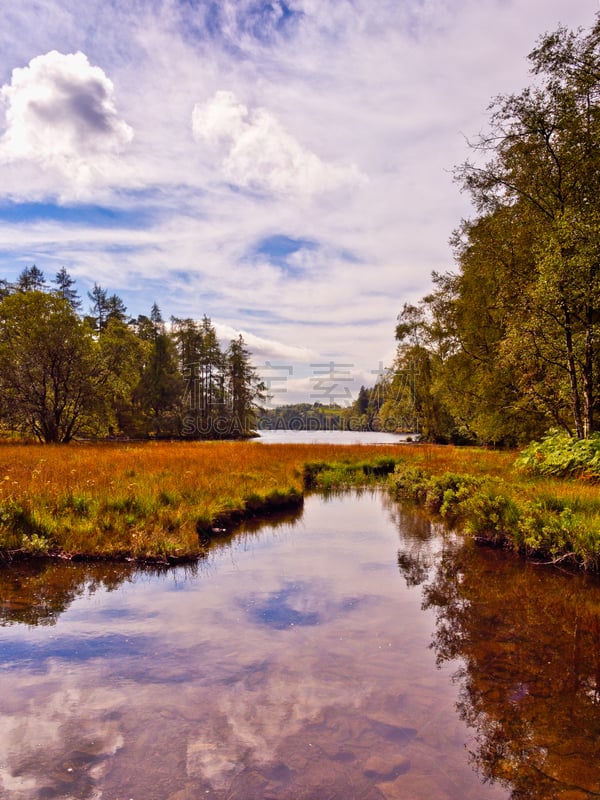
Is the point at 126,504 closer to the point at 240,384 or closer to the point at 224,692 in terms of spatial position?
the point at 224,692

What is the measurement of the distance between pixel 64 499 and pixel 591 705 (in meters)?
10.2

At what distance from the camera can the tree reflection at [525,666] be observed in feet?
11.9

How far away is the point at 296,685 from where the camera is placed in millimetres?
4719

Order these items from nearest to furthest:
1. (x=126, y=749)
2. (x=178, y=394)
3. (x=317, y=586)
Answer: (x=126, y=749) < (x=317, y=586) < (x=178, y=394)

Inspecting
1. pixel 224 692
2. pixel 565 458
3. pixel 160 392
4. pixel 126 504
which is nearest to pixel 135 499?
pixel 126 504

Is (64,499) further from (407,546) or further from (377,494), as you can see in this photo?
(377,494)

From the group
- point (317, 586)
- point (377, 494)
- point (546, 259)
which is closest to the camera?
point (317, 586)

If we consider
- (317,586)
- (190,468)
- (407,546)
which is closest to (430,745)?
(317,586)

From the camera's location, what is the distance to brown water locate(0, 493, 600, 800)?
11.3 feet

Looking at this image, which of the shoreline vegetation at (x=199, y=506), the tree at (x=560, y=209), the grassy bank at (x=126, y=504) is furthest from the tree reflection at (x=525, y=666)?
the tree at (x=560, y=209)

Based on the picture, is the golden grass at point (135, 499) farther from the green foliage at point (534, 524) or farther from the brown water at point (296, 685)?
the brown water at point (296, 685)

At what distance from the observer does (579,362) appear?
15805 mm

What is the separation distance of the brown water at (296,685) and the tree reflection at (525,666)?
0.8 inches

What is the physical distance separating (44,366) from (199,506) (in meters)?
25.3
